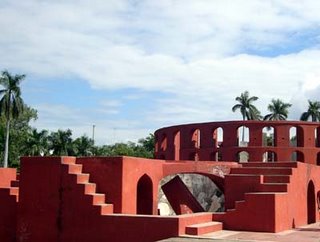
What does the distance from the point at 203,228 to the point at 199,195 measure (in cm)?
971

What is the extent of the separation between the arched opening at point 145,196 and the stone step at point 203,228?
9.26ft

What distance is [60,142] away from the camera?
1769 inches

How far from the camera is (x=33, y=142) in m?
44.5

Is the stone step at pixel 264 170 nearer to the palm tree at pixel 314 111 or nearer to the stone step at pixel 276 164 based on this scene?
the stone step at pixel 276 164

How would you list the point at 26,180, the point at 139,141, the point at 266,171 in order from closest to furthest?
the point at 26,180 < the point at 266,171 < the point at 139,141

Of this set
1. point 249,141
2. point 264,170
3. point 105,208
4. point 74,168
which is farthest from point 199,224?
point 249,141

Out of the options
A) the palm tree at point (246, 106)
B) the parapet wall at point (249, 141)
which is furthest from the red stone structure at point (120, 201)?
the palm tree at point (246, 106)

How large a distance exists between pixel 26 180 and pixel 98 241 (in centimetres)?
291

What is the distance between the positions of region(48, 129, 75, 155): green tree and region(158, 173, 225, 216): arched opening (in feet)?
77.6

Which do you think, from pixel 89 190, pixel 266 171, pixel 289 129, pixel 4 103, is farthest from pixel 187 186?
pixel 4 103

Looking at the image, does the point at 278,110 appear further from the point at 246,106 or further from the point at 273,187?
the point at 273,187

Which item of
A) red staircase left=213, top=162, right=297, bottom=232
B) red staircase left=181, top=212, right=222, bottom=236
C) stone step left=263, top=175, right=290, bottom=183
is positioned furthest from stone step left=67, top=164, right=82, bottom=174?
stone step left=263, top=175, right=290, bottom=183

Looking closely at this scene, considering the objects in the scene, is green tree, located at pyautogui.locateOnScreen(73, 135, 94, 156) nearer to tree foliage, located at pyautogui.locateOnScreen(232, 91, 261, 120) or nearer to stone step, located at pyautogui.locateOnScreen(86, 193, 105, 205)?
tree foliage, located at pyautogui.locateOnScreen(232, 91, 261, 120)

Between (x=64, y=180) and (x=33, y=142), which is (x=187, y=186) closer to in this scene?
(x=64, y=180)
